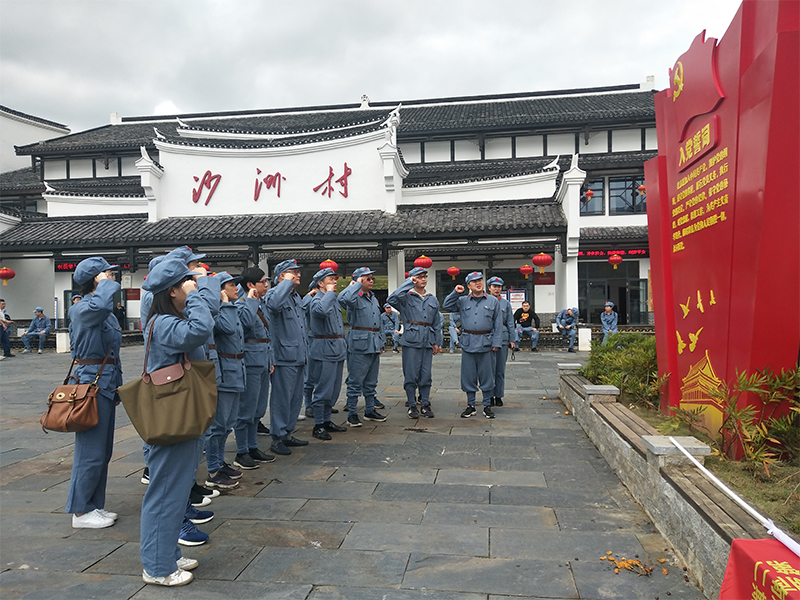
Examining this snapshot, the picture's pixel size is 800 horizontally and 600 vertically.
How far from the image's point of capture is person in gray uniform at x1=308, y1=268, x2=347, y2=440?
5.46 meters

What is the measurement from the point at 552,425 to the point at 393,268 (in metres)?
10.1

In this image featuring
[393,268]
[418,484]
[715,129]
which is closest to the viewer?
[715,129]

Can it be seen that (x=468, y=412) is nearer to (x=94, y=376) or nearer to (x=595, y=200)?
(x=94, y=376)

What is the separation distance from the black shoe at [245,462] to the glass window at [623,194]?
54.2ft

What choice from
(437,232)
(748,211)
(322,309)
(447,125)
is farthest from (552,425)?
(447,125)

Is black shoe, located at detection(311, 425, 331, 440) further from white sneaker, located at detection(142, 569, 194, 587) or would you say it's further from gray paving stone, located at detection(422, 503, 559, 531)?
white sneaker, located at detection(142, 569, 194, 587)

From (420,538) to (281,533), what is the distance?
32.4 inches

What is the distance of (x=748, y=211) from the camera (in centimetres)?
322

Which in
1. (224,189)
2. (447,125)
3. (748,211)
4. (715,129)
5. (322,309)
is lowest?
(322,309)

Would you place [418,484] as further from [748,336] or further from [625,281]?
[625,281]

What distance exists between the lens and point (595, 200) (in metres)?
18.4

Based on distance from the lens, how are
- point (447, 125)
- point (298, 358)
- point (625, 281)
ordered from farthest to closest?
point (447, 125) < point (625, 281) < point (298, 358)

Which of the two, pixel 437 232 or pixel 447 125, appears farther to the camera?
pixel 447 125

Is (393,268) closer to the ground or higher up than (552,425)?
higher up
